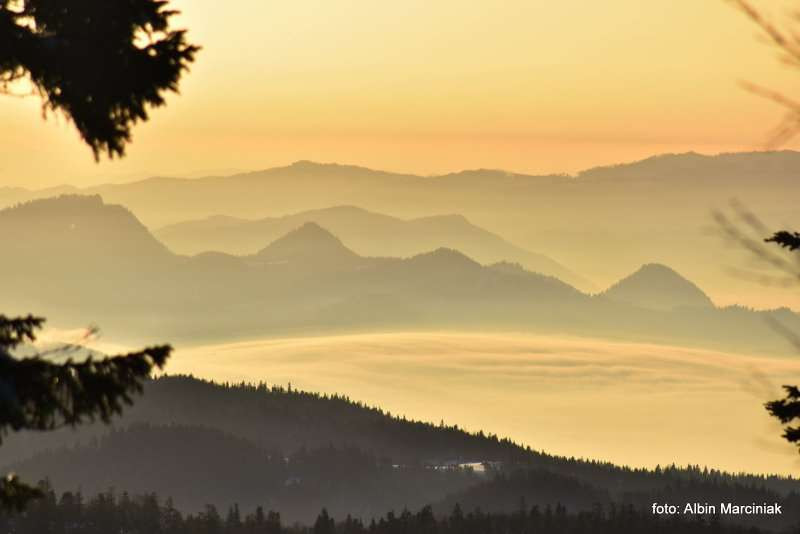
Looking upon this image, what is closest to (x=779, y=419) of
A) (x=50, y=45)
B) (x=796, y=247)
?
(x=796, y=247)

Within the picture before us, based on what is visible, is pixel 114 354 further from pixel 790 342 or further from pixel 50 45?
pixel 790 342

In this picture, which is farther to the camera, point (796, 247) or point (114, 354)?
point (796, 247)

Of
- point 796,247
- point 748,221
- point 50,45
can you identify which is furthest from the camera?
point 796,247

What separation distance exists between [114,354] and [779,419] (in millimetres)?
10260

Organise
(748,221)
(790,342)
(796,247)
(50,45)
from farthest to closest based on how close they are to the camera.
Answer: (796,247), (50,45), (790,342), (748,221)

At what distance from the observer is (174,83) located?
19.7 m

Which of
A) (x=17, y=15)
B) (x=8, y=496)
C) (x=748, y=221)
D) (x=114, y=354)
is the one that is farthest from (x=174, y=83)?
(x=748, y=221)

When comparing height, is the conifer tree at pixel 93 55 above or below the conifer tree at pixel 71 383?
above

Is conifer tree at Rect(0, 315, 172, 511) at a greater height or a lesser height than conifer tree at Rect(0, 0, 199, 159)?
lesser

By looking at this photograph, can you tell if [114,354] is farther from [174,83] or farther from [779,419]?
[779,419]

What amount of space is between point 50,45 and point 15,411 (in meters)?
4.54

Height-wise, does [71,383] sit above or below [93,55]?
below

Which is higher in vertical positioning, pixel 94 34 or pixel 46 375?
pixel 94 34

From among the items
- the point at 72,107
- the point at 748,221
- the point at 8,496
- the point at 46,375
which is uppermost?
the point at 72,107
